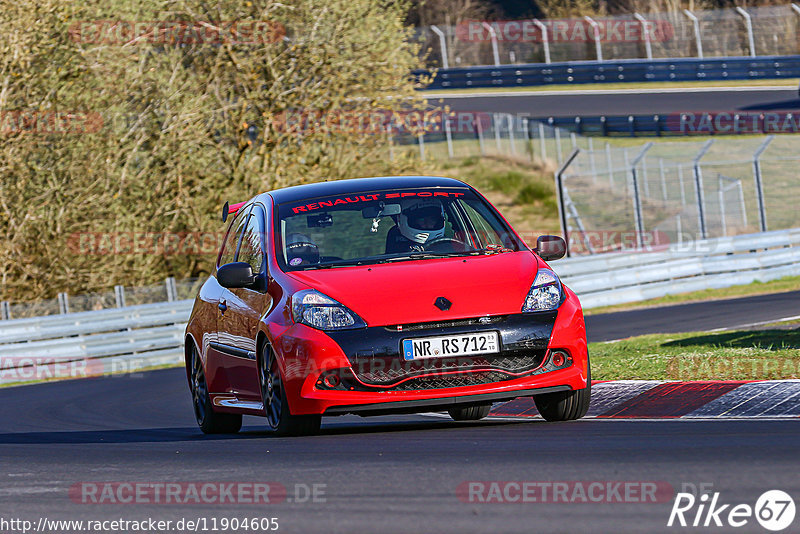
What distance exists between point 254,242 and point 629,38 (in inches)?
1718

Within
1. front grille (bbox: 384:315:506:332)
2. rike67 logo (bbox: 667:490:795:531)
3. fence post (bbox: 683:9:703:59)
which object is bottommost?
fence post (bbox: 683:9:703:59)

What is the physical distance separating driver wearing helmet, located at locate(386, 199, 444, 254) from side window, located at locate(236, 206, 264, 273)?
87 cm

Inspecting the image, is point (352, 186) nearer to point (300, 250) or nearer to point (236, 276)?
point (300, 250)

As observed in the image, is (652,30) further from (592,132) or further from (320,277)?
(320,277)

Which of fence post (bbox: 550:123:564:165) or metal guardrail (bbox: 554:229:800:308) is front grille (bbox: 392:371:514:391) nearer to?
metal guardrail (bbox: 554:229:800:308)

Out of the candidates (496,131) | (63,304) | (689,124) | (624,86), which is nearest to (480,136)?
(496,131)

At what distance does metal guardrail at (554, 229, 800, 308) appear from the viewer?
975 inches

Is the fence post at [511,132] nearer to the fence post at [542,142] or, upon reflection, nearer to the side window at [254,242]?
the fence post at [542,142]

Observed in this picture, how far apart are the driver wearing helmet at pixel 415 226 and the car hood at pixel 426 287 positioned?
0.39 m

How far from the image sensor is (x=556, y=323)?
782 centimetres

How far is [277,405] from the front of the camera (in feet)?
26.5

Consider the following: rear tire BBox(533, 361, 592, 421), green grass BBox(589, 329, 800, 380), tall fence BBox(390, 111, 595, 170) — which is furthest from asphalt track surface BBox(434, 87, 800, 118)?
rear tire BBox(533, 361, 592, 421)

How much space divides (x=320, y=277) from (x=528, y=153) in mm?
32456

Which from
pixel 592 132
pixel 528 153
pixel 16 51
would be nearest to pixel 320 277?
pixel 16 51
